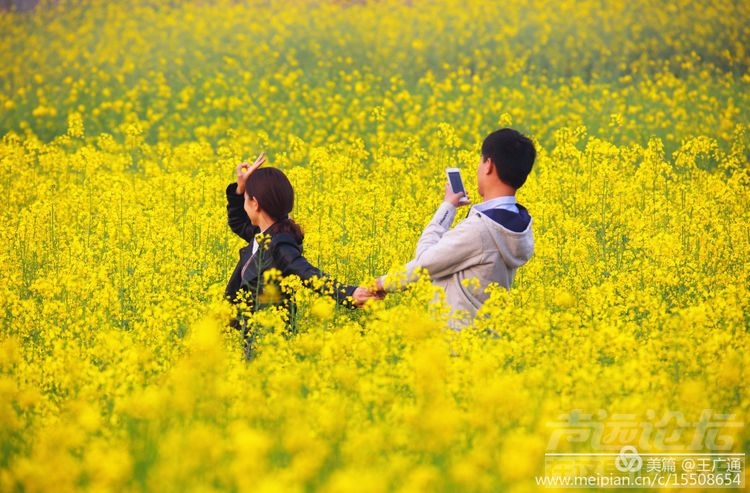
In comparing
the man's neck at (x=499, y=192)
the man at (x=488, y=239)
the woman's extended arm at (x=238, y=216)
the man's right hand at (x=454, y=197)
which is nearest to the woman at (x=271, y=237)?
the woman's extended arm at (x=238, y=216)

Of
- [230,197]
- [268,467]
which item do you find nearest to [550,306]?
[230,197]

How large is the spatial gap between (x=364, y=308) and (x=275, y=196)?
898 mm

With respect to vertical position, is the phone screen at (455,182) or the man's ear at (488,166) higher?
the man's ear at (488,166)

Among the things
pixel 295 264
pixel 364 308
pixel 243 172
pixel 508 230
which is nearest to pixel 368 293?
pixel 364 308

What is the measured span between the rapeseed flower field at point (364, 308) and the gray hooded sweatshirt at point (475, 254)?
0.55ft

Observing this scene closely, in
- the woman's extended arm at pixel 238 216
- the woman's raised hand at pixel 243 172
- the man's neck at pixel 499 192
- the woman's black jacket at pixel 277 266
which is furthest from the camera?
the woman's extended arm at pixel 238 216

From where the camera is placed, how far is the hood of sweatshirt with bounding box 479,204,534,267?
17.2ft

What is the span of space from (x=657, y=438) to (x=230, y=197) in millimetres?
2994

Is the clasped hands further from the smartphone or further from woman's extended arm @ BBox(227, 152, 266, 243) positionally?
woman's extended arm @ BBox(227, 152, 266, 243)

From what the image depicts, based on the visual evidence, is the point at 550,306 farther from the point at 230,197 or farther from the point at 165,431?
the point at 165,431

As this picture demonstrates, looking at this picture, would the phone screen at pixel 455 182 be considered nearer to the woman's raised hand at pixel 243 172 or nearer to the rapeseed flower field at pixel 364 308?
the rapeseed flower field at pixel 364 308

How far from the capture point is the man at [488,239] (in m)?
5.23

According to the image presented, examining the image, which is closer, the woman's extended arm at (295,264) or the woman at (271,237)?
the woman's extended arm at (295,264)

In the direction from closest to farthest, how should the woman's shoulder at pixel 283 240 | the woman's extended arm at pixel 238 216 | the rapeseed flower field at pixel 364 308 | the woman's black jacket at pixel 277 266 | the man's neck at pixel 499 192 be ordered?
1. the rapeseed flower field at pixel 364 308
2. the man's neck at pixel 499 192
3. the woman's black jacket at pixel 277 266
4. the woman's shoulder at pixel 283 240
5. the woman's extended arm at pixel 238 216
